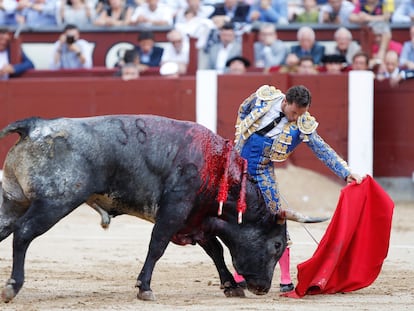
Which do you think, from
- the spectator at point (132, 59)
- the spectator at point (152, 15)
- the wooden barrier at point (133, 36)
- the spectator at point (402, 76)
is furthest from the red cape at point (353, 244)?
the spectator at point (152, 15)

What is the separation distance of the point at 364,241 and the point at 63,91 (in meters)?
5.56

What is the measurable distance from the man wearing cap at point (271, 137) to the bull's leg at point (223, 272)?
403mm

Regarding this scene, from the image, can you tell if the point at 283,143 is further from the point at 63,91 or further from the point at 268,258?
the point at 63,91

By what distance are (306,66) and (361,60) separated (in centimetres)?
55

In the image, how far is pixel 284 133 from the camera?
243 inches

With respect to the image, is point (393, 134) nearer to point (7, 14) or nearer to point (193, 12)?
point (193, 12)

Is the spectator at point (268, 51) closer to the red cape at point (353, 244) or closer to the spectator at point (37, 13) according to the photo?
the spectator at point (37, 13)

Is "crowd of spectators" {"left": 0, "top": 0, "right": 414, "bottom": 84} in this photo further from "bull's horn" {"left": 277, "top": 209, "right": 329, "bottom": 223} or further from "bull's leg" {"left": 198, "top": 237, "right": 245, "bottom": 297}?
"bull's horn" {"left": 277, "top": 209, "right": 329, "bottom": 223}

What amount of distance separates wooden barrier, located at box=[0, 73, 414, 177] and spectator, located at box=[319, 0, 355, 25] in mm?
860

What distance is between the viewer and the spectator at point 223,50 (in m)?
11.4

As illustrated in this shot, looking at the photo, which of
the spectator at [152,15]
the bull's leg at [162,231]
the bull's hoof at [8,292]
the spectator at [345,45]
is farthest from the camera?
the spectator at [152,15]

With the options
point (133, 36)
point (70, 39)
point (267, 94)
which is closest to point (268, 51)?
point (133, 36)

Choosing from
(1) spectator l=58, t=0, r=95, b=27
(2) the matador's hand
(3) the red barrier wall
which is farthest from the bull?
(1) spectator l=58, t=0, r=95, b=27

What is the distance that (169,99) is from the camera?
11398 millimetres
